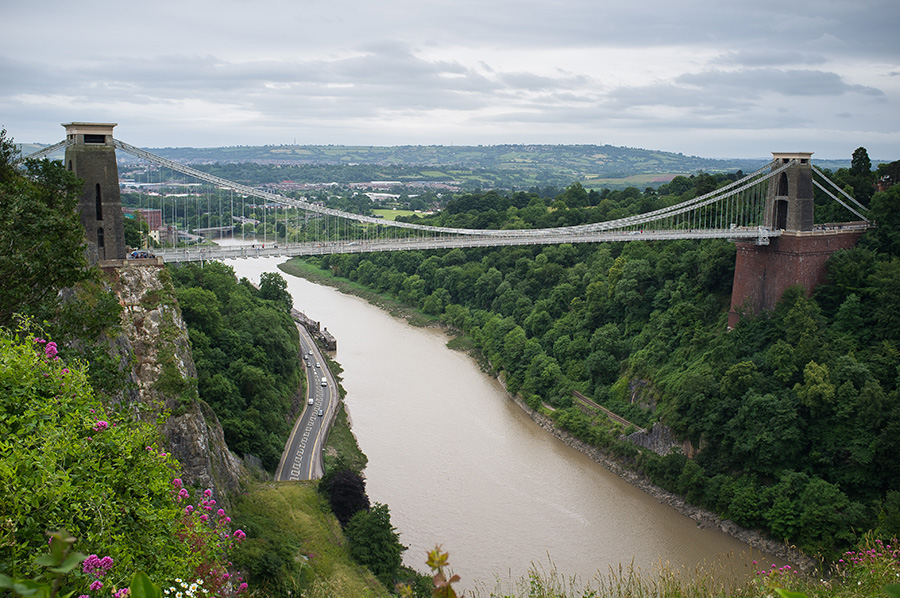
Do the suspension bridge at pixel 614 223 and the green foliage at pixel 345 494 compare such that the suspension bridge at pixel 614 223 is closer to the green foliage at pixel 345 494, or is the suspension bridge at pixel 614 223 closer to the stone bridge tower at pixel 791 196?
the stone bridge tower at pixel 791 196

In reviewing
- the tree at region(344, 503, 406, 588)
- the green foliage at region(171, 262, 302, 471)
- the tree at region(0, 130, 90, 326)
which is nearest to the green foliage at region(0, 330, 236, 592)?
the tree at region(0, 130, 90, 326)

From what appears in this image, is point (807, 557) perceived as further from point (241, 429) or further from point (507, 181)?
point (507, 181)

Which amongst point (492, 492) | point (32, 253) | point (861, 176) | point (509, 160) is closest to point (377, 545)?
point (492, 492)

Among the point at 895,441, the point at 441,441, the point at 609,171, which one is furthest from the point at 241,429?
the point at 609,171

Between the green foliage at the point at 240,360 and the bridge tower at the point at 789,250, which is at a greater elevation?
the bridge tower at the point at 789,250

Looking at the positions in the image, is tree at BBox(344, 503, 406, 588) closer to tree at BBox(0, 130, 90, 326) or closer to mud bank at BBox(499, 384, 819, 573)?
mud bank at BBox(499, 384, 819, 573)

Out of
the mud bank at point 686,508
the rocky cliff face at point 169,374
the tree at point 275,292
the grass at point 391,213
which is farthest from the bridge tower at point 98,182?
the grass at point 391,213

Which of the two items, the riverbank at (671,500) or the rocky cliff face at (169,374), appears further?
the riverbank at (671,500)
